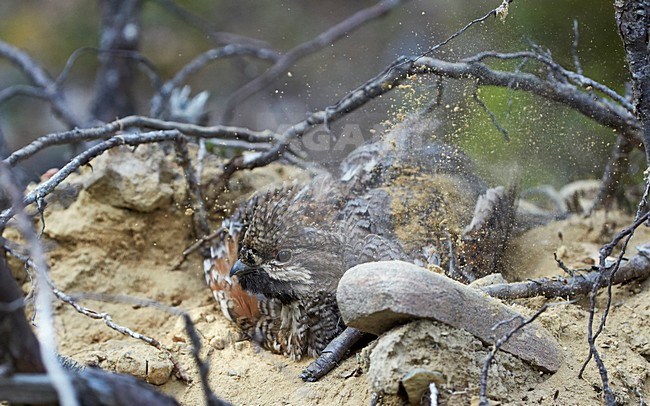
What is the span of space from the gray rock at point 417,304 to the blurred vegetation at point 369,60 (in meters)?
1.17

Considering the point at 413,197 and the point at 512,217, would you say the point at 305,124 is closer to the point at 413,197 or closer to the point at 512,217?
the point at 413,197

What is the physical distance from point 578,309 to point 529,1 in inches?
63.0

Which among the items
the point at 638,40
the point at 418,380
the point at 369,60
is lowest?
the point at 418,380

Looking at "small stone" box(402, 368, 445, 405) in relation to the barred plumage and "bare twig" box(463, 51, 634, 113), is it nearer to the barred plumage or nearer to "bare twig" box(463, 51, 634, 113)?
the barred plumage

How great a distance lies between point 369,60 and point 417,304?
2.78m

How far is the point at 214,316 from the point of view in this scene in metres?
3.24

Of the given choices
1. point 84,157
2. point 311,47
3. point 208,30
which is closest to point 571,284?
point 84,157

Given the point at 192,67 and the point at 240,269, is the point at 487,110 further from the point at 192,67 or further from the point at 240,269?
the point at 192,67

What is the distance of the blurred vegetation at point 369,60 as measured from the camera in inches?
125

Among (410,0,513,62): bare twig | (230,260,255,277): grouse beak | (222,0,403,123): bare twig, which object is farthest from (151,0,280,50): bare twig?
(230,260,255,277): grouse beak

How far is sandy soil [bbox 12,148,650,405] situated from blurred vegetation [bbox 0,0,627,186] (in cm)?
50

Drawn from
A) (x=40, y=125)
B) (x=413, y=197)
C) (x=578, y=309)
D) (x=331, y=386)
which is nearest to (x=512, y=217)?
(x=413, y=197)

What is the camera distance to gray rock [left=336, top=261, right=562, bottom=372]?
205cm

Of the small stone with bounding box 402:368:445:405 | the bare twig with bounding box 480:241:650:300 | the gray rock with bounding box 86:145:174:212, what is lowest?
the small stone with bounding box 402:368:445:405
